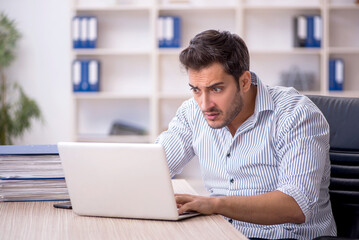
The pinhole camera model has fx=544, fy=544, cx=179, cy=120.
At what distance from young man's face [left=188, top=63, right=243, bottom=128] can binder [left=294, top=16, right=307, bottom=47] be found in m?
3.00

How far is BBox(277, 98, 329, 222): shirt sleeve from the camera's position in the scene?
4.92 ft

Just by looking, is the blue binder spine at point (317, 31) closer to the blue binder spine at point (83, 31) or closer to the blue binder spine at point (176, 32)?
the blue binder spine at point (176, 32)

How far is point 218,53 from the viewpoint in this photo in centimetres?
166

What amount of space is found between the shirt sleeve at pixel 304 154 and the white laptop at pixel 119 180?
1.16ft

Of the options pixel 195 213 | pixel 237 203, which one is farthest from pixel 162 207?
pixel 237 203

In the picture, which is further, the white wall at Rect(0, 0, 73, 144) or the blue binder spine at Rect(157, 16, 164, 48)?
the white wall at Rect(0, 0, 73, 144)

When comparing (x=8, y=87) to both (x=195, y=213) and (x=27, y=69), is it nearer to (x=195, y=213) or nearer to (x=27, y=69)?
(x=27, y=69)

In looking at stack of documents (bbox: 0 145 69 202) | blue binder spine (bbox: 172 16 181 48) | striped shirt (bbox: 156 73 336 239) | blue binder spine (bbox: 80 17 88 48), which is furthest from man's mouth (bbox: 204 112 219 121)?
blue binder spine (bbox: 80 17 88 48)

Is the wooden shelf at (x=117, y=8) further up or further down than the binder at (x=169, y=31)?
further up

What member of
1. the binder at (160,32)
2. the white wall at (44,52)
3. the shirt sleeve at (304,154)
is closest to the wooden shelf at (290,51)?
the binder at (160,32)

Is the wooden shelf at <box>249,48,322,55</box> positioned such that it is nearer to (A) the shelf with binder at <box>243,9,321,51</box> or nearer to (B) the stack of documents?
(A) the shelf with binder at <box>243,9,321,51</box>

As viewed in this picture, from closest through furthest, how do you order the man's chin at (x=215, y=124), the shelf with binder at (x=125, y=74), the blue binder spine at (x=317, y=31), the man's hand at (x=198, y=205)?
1. the man's hand at (x=198, y=205)
2. the man's chin at (x=215, y=124)
3. the blue binder spine at (x=317, y=31)
4. the shelf with binder at (x=125, y=74)

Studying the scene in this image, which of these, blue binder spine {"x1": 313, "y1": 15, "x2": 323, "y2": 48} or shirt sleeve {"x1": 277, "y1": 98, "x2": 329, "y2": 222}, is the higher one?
blue binder spine {"x1": 313, "y1": 15, "x2": 323, "y2": 48}

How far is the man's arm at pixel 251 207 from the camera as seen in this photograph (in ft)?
4.51
